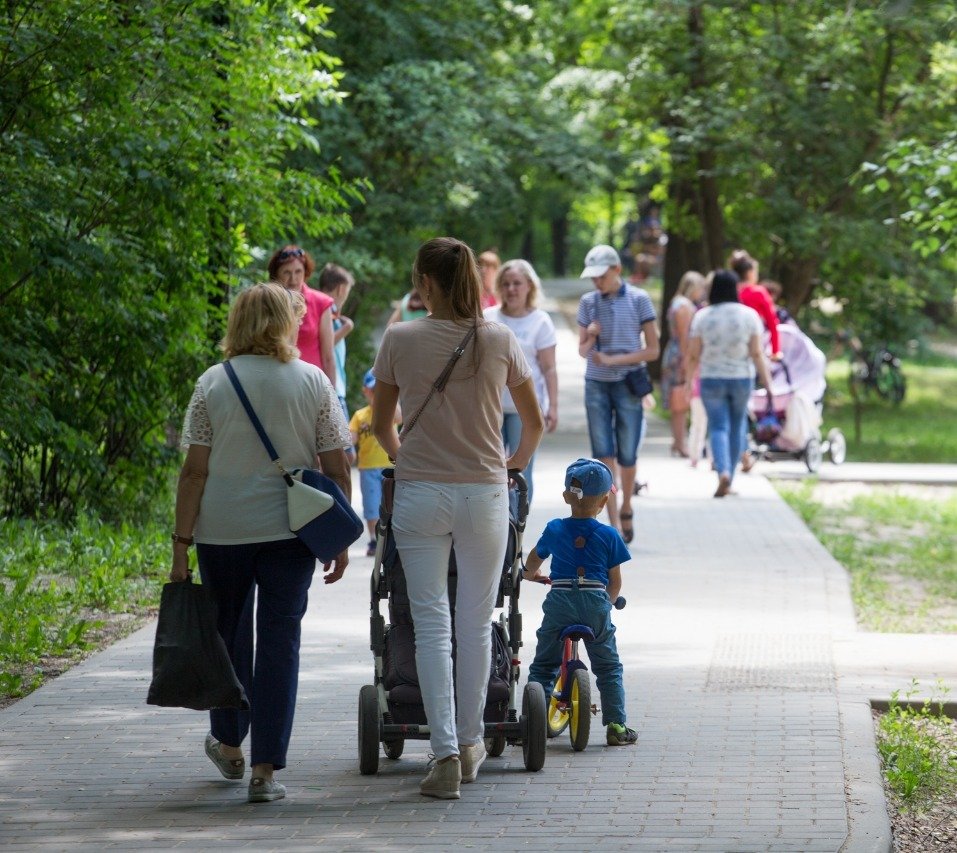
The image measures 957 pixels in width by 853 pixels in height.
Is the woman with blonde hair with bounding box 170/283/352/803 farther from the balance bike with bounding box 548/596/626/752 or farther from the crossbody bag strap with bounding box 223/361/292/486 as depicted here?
the balance bike with bounding box 548/596/626/752

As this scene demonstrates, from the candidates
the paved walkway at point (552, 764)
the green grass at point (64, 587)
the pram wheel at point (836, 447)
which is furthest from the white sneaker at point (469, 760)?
the pram wheel at point (836, 447)

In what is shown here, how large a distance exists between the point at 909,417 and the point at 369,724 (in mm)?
26323

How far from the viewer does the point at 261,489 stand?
5.48 metres

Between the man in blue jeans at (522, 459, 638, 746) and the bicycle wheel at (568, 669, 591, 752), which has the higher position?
the man in blue jeans at (522, 459, 638, 746)

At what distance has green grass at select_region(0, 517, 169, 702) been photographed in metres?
8.14

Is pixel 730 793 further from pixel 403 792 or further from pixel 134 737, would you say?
pixel 134 737

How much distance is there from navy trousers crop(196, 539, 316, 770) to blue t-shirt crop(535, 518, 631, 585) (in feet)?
3.66

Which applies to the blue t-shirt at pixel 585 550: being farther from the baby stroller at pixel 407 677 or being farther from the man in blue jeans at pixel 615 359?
the man in blue jeans at pixel 615 359

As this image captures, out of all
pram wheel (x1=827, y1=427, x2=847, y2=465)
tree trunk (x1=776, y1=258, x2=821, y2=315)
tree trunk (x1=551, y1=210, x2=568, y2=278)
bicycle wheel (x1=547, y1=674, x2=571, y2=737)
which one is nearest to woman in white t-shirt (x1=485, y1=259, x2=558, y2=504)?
bicycle wheel (x1=547, y1=674, x2=571, y2=737)

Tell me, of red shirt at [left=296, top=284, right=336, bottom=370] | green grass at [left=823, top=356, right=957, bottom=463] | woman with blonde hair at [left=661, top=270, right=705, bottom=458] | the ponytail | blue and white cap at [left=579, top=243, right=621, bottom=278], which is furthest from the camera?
green grass at [left=823, top=356, right=957, bottom=463]

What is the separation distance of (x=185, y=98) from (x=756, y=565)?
4.73 meters

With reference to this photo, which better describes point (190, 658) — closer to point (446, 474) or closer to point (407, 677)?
point (407, 677)

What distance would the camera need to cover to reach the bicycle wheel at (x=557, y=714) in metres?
6.39

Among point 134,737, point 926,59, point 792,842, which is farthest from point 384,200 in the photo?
point 792,842
